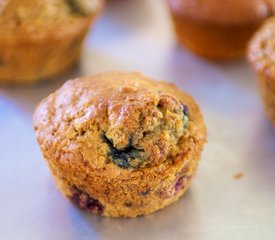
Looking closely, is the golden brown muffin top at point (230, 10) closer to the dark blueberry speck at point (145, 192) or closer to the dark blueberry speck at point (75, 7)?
the dark blueberry speck at point (75, 7)

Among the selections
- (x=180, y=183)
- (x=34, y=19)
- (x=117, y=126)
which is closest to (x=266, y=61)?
(x=180, y=183)

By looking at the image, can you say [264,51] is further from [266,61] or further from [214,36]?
[214,36]

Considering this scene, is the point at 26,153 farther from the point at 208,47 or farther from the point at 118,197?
the point at 208,47

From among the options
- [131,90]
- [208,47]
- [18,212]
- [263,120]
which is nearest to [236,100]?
[263,120]

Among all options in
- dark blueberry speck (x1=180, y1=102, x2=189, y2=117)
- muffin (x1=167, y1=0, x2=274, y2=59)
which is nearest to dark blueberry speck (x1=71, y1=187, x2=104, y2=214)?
dark blueberry speck (x1=180, y1=102, x2=189, y2=117)

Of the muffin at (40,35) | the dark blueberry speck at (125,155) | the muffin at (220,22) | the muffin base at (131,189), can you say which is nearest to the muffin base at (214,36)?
the muffin at (220,22)

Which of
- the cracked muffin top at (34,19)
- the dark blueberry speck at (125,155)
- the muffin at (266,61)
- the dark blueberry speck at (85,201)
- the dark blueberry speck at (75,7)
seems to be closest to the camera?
Answer: the dark blueberry speck at (125,155)

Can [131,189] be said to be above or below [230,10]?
below
